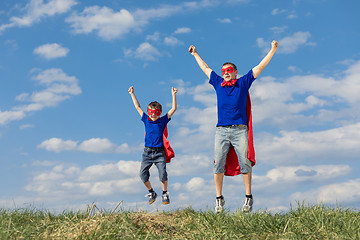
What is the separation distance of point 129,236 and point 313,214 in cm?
283

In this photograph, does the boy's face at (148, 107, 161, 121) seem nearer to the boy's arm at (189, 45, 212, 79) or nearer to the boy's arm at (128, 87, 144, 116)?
the boy's arm at (128, 87, 144, 116)

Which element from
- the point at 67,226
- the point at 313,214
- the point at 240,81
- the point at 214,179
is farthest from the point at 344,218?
the point at 67,226

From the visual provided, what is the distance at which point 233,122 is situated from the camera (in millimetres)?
7227

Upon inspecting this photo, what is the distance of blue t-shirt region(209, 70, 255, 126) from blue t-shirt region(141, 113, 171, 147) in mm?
2128

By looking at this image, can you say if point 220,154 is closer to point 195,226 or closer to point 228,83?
point 228,83

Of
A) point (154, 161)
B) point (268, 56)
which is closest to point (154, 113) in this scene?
point (154, 161)

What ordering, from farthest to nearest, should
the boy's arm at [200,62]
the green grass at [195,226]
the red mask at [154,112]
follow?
the red mask at [154,112], the boy's arm at [200,62], the green grass at [195,226]

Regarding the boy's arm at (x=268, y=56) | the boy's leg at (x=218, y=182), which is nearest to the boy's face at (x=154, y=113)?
the boy's leg at (x=218, y=182)

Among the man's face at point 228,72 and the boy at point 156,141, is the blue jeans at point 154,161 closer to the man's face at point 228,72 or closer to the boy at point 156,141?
the boy at point 156,141

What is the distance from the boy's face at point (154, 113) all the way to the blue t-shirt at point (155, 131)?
9cm

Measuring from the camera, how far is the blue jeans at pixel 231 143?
7191mm

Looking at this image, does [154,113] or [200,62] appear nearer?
[200,62]

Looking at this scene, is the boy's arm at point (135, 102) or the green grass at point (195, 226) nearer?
the green grass at point (195, 226)

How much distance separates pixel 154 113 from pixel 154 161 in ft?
3.77
